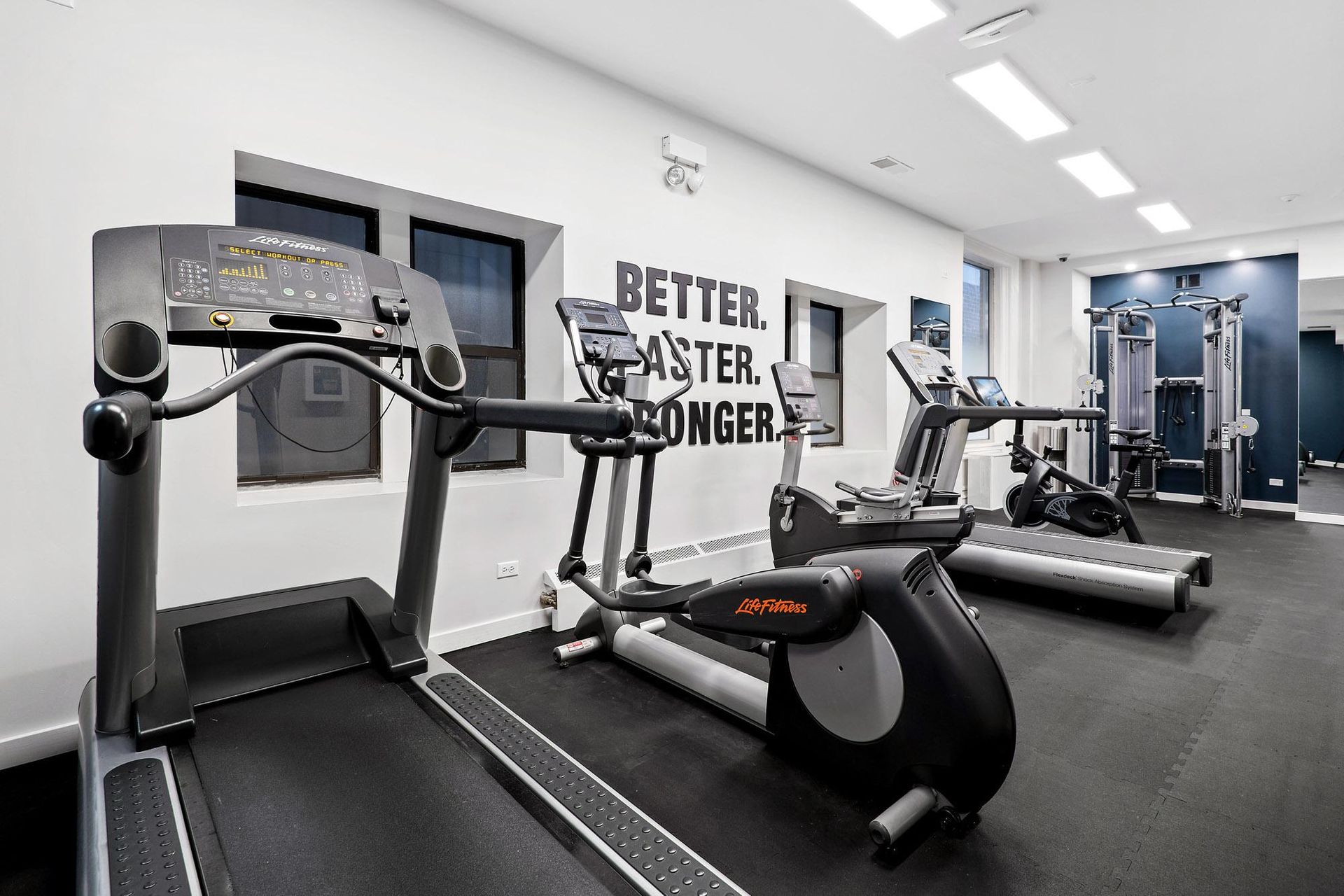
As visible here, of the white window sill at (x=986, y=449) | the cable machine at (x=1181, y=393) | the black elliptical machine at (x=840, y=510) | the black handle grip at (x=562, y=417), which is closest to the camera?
the black handle grip at (x=562, y=417)

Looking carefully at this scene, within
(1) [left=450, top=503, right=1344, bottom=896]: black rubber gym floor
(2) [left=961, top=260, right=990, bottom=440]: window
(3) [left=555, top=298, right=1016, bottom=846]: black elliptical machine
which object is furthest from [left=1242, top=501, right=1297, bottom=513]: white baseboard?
(3) [left=555, top=298, right=1016, bottom=846]: black elliptical machine

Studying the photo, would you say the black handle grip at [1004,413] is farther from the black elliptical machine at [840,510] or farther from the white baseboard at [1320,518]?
the white baseboard at [1320,518]

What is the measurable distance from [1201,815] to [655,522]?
2564 mm

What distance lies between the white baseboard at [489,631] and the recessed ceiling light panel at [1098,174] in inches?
183

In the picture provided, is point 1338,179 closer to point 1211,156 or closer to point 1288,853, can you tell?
point 1211,156

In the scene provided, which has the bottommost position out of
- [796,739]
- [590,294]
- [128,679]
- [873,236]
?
[796,739]

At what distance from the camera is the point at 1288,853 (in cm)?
161

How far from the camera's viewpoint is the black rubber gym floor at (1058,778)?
5.12 ft

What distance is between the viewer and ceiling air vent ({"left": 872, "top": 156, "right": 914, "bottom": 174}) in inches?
182

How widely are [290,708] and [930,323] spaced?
563 cm

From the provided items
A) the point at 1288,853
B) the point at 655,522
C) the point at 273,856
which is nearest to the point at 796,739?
the point at 1288,853

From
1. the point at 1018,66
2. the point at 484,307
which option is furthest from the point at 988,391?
the point at 484,307

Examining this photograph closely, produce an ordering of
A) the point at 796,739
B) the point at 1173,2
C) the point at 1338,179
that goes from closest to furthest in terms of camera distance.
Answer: the point at 796,739, the point at 1173,2, the point at 1338,179

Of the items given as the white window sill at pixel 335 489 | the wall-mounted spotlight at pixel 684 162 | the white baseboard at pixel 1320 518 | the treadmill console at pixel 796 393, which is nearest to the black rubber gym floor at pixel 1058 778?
the white window sill at pixel 335 489
